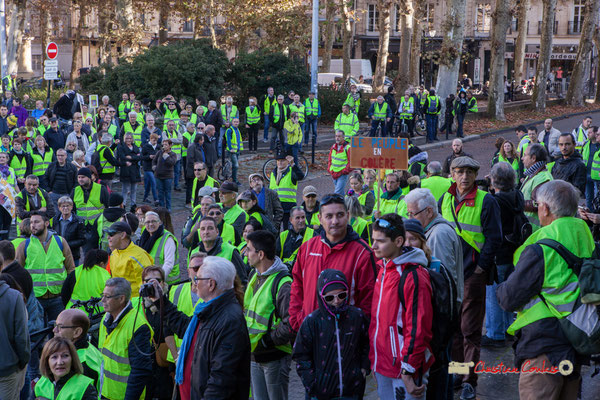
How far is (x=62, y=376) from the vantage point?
5.18 meters

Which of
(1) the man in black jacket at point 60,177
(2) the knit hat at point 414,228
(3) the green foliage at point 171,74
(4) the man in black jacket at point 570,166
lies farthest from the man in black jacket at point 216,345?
(3) the green foliage at point 171,74

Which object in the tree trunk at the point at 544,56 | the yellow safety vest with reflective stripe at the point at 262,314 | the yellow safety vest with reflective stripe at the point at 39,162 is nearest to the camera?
the yellow safety vest with reflective stripe at the point at 262,314

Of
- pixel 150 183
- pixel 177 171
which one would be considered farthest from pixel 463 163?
pixel 177 171

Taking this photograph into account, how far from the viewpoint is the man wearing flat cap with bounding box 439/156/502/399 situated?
6859 millimetres

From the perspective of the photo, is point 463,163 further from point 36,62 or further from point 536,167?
point 36,62

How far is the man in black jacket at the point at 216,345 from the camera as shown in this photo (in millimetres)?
4789

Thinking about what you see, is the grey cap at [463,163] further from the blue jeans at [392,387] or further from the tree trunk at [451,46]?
the tree trunk at [451,46]

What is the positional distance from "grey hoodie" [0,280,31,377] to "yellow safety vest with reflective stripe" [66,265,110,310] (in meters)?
1.46

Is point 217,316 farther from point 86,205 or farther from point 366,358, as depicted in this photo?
point 86,205

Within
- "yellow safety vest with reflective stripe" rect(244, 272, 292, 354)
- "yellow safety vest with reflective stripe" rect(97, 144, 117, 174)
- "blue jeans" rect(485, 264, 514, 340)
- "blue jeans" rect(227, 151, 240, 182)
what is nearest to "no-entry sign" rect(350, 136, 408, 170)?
"blue jeans" rect(485, 264, 514, 340)

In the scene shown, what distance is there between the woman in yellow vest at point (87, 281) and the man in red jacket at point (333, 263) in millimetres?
2869

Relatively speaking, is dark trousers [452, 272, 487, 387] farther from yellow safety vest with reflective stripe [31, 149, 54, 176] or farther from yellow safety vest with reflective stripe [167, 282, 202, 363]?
yellow safety vest with reflective stripe [31, 149, 54, 176]

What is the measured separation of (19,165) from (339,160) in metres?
6.32

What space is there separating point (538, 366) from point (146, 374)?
9.88ft
